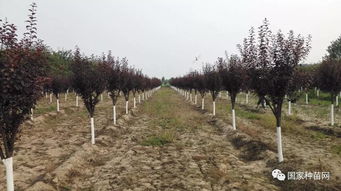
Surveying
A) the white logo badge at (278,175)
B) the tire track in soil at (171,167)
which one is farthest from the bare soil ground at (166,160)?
the white logo badge at (278,175)

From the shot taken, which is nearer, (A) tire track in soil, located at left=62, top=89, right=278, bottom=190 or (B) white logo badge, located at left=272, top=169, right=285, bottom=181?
(A) tire track in soil, located at left=62, top=89, right=278, bottom=190

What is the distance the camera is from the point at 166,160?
11211mm

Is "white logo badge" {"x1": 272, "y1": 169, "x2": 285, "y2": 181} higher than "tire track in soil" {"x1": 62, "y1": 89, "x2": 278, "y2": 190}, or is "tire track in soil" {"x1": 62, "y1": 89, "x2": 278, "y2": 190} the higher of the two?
"white logo badge" {"x1": 272, "y1": 169, "x2": 285, "y2": 181}

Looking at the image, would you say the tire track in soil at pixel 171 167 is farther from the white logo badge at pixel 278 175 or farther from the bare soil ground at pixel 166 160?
the white logo badge at pixel 278 175

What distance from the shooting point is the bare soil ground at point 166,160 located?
8594 millimetres

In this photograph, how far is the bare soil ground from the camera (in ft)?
28.2

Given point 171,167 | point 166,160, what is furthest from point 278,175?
point 166,160

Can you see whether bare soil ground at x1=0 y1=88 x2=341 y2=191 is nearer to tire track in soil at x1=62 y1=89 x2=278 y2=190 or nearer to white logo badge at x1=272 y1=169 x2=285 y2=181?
tire track in soil at x1=62 y1=89 x2=278 y2=190

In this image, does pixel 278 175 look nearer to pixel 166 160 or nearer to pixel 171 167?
pixel 171 167

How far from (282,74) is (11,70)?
892cm

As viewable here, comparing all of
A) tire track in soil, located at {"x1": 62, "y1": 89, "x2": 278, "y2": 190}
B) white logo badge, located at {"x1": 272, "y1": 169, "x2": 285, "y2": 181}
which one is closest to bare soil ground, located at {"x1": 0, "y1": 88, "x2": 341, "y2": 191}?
tire track in soil, located at {"x1": 62, "y1": 89, "x2": 278, "y2": 190}

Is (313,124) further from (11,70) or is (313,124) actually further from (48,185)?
(11,70)

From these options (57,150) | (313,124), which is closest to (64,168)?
(57,150)

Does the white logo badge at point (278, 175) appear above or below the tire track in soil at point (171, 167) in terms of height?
above
